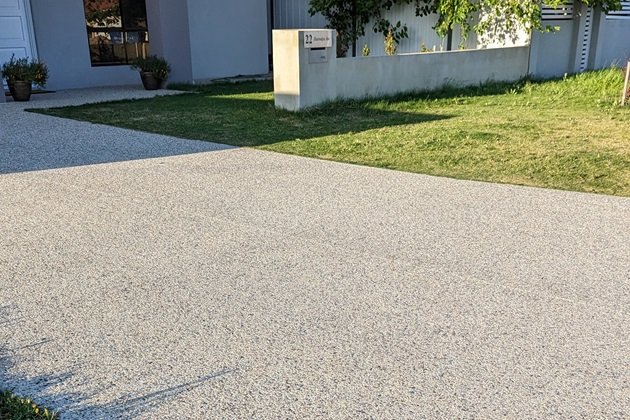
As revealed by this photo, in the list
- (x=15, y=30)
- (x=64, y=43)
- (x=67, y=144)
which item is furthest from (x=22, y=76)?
(x=67, y=144)

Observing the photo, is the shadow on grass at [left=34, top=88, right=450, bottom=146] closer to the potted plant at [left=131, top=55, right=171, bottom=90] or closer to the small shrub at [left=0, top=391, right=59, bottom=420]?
the potted plant at [left=131, top=55, right=171, bottom=90]

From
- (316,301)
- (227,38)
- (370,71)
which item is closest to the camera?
(316,301)

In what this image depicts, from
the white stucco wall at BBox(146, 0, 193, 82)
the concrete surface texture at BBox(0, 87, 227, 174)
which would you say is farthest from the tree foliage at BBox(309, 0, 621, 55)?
the concrete surface texture at BBox(0, 87, 227, 174)

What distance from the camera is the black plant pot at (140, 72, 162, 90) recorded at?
13.4 meters

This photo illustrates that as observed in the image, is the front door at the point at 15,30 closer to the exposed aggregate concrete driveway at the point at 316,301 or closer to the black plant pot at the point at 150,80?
the black plant pot at the point at 150,80

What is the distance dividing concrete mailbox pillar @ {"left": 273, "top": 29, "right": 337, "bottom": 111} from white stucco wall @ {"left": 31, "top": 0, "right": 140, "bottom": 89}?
6258 mm

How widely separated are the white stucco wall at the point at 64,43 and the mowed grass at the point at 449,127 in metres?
3.17

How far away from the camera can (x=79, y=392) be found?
8.14ft

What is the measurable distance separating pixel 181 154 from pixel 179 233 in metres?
2.82

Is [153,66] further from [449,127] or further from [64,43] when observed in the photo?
[449,127]

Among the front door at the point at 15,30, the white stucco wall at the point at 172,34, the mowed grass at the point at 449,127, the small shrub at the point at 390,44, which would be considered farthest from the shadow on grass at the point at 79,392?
the small shrub at the point at 390,44

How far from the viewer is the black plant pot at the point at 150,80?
529 inches

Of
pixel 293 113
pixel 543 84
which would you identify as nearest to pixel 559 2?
pixel 543 84

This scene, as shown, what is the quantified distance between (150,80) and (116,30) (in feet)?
6.48
